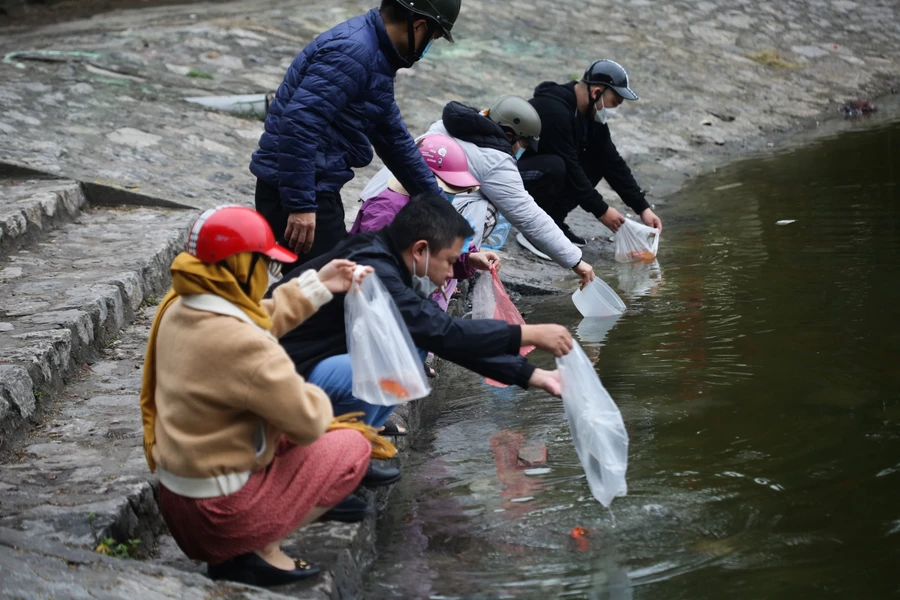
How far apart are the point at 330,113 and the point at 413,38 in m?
0.45

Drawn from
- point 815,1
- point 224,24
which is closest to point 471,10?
point 224,24

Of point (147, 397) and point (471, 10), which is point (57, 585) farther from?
point (471, 10)

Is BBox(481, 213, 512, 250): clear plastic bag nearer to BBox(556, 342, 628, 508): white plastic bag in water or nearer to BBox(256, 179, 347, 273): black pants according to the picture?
BBox(256, 179, 347, 273): black pants

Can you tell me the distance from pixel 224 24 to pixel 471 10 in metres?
3.01

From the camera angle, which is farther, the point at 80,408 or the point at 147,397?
the point at 80,408

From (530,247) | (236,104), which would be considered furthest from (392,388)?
(236,104)

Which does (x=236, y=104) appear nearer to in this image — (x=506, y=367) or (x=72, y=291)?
(x=72, y=291)

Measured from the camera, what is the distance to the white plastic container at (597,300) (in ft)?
17.4

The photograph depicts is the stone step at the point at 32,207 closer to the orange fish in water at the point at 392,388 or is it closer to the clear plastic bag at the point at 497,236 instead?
the clear plastic bag at the point at 497,236

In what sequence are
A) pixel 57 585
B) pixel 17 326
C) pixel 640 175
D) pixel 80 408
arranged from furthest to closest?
pixel 640 175, pixel 17 326, pixel 80 408, pixel 57 585

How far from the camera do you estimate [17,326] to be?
162 inches

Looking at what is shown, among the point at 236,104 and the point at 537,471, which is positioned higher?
the point at 236,104

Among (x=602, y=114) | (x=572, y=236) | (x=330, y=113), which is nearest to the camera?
(x=330, y=113)

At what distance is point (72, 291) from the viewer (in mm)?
4578
